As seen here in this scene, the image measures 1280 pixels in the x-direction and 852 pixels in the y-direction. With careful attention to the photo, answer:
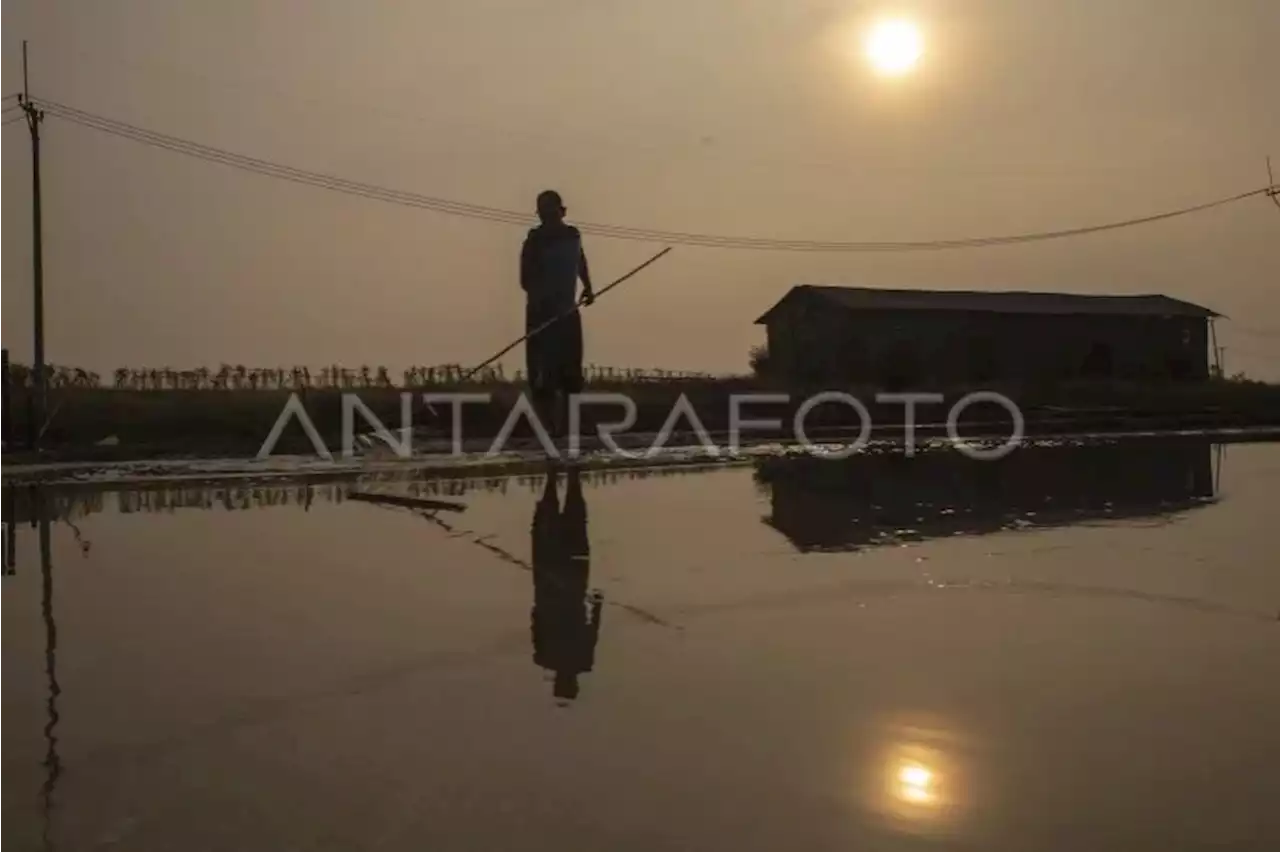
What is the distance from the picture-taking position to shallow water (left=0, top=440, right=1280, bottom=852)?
358 cm

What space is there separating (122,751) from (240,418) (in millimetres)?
25798

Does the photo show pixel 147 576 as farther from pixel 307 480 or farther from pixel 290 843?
pixel 307 480

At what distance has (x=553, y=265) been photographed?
60.1ft

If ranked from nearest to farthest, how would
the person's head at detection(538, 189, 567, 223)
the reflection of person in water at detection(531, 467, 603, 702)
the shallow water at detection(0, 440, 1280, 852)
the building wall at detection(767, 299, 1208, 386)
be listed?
1. the shallow water at detection(0, 440, 1280, 852)
2. the reflection of person in water at detection(531, 467, 603, 702)
3. the person's head at detection(538, 189, 567, 223)
4. the building wall at detection(767, 299, 1208, 386)

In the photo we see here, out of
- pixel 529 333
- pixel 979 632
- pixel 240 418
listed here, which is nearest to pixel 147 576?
pixel 979 632

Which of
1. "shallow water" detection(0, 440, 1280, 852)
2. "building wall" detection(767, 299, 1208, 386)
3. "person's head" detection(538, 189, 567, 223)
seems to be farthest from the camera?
"building wall" detection(767, 299, 1208, 386)

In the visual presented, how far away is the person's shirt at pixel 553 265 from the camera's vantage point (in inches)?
720

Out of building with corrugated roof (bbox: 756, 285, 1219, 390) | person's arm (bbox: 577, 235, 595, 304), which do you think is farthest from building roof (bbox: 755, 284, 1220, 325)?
person's arm (bbox: 577, 235, 595, 304)

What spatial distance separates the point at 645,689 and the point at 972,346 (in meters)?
51.6

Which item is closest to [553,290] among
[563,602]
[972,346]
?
[563,602]

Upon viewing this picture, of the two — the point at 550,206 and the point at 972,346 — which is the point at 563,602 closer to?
the point at 550,206

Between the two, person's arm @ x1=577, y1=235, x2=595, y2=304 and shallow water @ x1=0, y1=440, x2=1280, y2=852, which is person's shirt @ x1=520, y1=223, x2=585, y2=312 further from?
shallow water @ x1=0, y1=440, x2=1280, y2=852

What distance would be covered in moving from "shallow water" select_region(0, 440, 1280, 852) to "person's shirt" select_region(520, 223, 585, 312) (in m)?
8.42

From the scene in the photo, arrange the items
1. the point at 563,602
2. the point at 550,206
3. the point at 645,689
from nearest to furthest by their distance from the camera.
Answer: the point at 645,689 < the point at 563,602 < the point at 550,206
